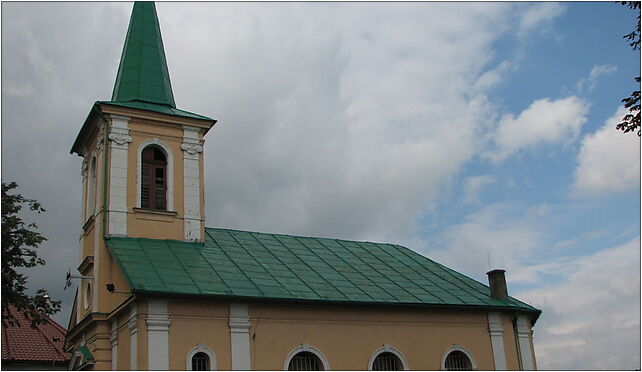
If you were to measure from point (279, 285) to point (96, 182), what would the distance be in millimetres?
7113

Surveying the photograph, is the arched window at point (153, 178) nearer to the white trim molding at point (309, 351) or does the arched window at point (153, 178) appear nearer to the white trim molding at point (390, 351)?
the white trim molding at point (309, 351)

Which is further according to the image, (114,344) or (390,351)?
(390,351)

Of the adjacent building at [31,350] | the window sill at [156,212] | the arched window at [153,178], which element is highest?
the arched window at [153,178]

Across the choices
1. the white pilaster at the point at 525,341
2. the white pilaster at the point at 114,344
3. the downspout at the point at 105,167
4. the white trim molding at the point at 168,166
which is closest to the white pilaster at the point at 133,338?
the white pilaster at the point at 114,344

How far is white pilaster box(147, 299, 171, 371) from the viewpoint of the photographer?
17344 mm

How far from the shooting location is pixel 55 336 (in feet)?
98.2

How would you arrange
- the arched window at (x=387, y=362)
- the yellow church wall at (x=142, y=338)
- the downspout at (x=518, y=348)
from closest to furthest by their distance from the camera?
the yellow church wall at (x=142, y=338) < the arched window at (x=387, y=362) < the downspout at (x=518, y=348)

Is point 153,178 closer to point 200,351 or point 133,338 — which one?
point 133,338

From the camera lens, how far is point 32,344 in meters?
28.4

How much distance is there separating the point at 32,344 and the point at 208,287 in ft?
44.4

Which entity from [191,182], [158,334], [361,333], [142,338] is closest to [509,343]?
[361,333]

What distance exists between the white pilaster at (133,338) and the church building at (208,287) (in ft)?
0.17

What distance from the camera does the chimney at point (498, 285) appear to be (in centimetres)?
2325

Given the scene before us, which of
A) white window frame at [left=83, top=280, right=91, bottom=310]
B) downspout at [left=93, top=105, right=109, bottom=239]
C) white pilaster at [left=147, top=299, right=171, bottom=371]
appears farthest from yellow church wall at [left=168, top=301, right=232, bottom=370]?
white window frame at [left=83, top=280, right=91, bottom=310]
